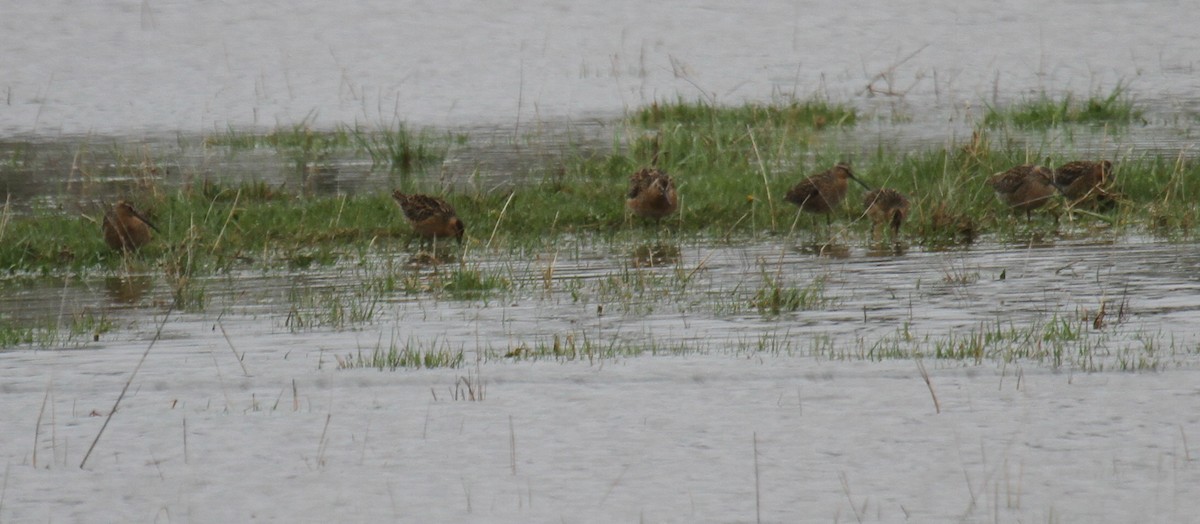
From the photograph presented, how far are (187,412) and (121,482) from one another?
1.02m

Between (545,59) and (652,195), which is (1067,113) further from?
(545,59)

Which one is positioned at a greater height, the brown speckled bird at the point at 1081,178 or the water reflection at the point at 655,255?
the brown speckled bird at the point at 1081,178

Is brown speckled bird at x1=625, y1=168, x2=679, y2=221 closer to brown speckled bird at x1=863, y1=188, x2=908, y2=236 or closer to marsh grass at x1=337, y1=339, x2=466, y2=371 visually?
brown speckled bird at x1=863, y1=188, x2=908, y2=236

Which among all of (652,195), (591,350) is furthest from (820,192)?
(591,350)

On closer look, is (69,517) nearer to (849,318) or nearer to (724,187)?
(849,318)

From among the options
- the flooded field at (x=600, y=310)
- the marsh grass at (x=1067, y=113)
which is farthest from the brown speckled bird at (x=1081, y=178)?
the marsh grass at (x=1067, y=113)

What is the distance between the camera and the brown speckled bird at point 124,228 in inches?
464

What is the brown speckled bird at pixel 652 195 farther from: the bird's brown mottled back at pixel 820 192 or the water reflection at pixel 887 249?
the water reflection at pixel 887 249

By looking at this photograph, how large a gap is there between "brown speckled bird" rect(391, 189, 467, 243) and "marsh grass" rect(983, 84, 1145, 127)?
6.85 meters

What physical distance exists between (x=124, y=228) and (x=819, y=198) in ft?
16.1

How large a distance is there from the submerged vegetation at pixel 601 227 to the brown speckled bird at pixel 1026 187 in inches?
6.1

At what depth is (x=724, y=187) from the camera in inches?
539

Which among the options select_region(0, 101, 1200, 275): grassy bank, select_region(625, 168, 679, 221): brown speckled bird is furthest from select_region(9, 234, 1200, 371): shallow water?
select_region(0, 101, 1200, 275): grassy bank

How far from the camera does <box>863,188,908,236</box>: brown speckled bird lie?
39.1 feet
